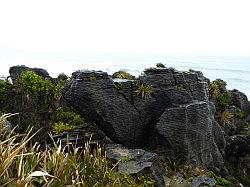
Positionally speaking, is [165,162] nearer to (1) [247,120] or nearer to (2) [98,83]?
(2) [98,83]

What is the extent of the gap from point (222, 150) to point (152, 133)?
4.75 metres

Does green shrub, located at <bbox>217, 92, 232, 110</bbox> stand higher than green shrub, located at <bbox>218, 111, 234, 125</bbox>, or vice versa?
green shrub, located at <bbox>217, 92, 232, 110</bbox>

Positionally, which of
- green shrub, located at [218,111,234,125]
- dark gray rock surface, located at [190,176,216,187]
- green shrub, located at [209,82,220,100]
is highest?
green shrub, located at [209,82,220,100]

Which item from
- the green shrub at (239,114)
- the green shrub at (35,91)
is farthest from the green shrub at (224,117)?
the green shrub at (35,91)

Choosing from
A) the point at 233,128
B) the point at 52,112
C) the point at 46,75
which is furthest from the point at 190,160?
the point at 46,75

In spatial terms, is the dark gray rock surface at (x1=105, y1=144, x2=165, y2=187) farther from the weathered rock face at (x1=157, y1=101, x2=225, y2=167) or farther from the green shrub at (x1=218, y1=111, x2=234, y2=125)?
the green shrub at (x1=218, y1=111, x2=234, y2=125)

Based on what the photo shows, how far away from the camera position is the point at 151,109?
16.2 meters

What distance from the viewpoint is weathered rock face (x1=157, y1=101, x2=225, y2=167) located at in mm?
15484

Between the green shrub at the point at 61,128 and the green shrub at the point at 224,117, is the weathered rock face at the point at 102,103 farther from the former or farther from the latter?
the green shrub at the point at 224,117

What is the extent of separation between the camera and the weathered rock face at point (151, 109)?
48.4ft

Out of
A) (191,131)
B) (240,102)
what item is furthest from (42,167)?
(240,102)

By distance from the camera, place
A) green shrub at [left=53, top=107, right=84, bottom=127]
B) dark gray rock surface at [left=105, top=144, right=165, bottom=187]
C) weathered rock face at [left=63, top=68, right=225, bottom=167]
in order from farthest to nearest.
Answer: weathered rock face at [left=63, top=68, right=225, bottom=167] < green shrub at [left=53, top=107, right=84, bottom=127] < dark gray rock surface at [left=105, top=144, right=165, bottom=187]

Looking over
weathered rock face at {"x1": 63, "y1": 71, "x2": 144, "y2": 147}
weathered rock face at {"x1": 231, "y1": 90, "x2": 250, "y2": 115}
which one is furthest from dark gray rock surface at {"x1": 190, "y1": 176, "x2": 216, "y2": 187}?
weathered rock face at {"x1": 231, "y1": 90, "x2": 250, "y2": 115}

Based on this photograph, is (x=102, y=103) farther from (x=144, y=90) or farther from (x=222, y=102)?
(x=222, y=102)
